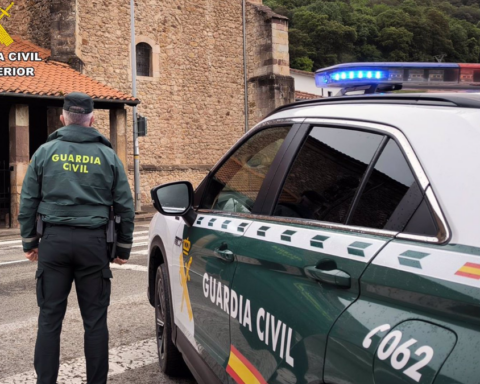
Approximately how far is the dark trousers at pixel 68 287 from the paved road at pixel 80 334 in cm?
46

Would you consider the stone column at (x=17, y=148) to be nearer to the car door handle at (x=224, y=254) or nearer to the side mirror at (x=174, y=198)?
the side mirror at (x=174, y=198)

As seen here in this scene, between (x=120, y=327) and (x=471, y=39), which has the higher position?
(x=471, y=39)

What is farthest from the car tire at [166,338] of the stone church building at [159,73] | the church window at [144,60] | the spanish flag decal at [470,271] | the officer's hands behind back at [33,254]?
the church window at [144,60]

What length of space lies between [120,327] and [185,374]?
4.85ft

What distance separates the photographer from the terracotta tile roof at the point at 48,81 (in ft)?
55.6

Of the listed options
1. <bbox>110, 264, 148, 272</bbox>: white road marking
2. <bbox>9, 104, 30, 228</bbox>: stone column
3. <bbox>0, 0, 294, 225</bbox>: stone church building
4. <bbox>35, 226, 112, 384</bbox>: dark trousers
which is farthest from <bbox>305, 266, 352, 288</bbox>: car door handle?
<bbox>0, 0, 294, 225</bbox>: stone church building

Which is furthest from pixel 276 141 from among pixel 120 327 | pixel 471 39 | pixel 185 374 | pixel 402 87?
pixel 471 39

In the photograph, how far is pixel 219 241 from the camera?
2.86m

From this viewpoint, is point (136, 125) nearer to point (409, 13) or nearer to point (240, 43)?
point (240, 43)

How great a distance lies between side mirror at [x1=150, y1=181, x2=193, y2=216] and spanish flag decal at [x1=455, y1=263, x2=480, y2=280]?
209 centimetres

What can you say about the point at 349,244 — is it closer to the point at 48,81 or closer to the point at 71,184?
the point at 71,184

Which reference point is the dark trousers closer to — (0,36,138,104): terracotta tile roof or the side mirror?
the side mirror

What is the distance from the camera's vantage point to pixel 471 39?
1639cm

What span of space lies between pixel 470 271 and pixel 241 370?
1.29 metres
